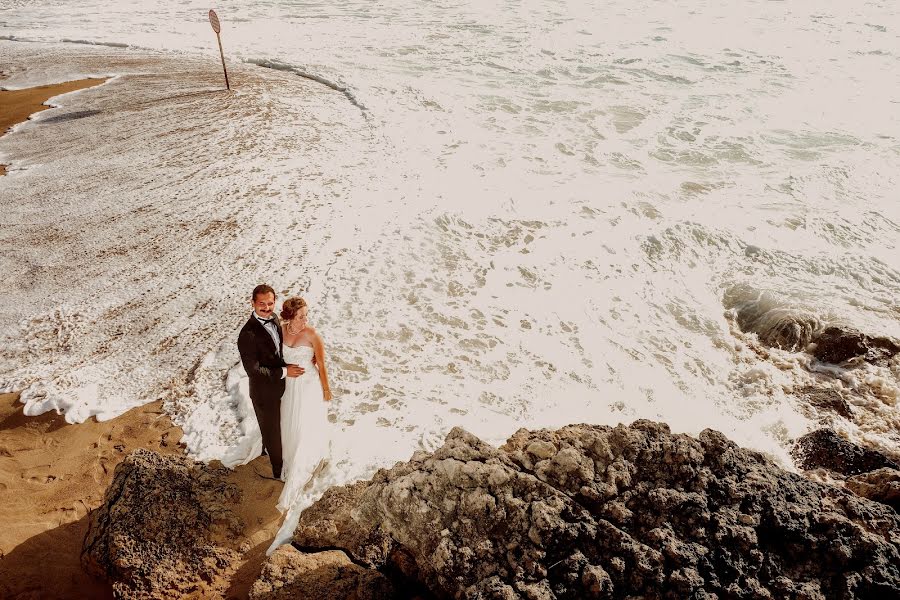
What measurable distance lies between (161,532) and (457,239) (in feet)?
18.5

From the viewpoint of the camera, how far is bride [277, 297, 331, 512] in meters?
3.99

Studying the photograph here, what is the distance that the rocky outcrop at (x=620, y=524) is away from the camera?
2637 millimetres

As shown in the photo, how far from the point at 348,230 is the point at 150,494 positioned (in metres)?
5.18

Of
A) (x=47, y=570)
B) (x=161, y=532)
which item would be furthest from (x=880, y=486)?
(x=47, y=570)

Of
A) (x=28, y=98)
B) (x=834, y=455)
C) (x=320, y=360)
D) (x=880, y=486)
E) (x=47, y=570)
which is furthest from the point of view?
(x=28, y=98)

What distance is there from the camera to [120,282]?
687 centimetres

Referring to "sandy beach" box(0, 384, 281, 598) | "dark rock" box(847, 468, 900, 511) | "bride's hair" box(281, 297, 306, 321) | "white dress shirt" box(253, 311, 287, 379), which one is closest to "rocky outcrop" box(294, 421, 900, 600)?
"dark rock" box(847, 468, 900, 511)

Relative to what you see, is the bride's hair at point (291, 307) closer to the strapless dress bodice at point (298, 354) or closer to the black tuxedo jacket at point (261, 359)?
the black tuxedo jacket at point (261, 359)

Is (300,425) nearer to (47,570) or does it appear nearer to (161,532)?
(161,532)

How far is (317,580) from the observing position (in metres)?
3.25

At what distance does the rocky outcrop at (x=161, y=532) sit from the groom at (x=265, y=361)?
2.24 ft

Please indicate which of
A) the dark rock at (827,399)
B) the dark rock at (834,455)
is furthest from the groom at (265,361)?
the dark rock at (827,399)

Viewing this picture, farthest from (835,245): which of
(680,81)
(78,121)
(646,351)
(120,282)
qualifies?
(78,121)

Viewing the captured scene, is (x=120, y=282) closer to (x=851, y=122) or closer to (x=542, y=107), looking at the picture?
(x=542, y=107)
